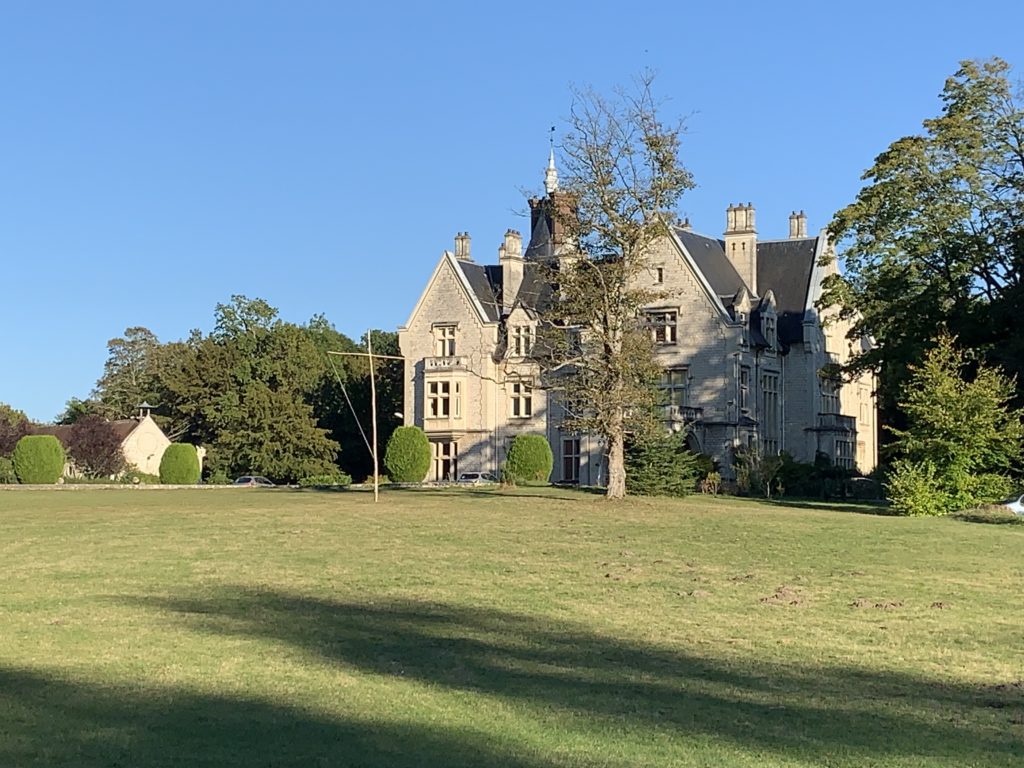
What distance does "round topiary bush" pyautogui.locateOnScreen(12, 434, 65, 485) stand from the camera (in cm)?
6744

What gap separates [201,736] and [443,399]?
60.5 metres

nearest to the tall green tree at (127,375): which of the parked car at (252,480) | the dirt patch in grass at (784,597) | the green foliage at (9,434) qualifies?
the green foliage at (9,434)

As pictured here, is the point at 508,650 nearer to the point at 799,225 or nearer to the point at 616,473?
the point at 616,473

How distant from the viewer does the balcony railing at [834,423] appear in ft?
214

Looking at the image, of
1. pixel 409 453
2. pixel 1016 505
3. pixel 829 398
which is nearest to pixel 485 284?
pixel 409 453

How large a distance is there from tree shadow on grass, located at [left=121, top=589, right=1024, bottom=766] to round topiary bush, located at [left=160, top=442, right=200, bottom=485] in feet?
187

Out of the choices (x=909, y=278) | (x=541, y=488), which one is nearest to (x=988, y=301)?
(x=909, y=278)

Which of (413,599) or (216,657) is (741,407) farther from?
(216,657)

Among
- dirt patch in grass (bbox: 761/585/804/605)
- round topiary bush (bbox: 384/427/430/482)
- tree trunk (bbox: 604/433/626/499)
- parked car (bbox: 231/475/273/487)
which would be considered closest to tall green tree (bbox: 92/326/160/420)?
parked car (bbox: 231/475/273/487)

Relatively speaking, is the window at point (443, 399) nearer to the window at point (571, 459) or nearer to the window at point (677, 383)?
the window at point (571, 459)

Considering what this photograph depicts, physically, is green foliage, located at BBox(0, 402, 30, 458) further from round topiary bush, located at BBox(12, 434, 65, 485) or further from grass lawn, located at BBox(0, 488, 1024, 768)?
grass lawn, located at BBox(0, 488, 1024, 768)

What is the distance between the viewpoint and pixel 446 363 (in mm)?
69312

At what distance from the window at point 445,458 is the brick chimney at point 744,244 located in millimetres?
17623

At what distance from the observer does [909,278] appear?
46000 mm
